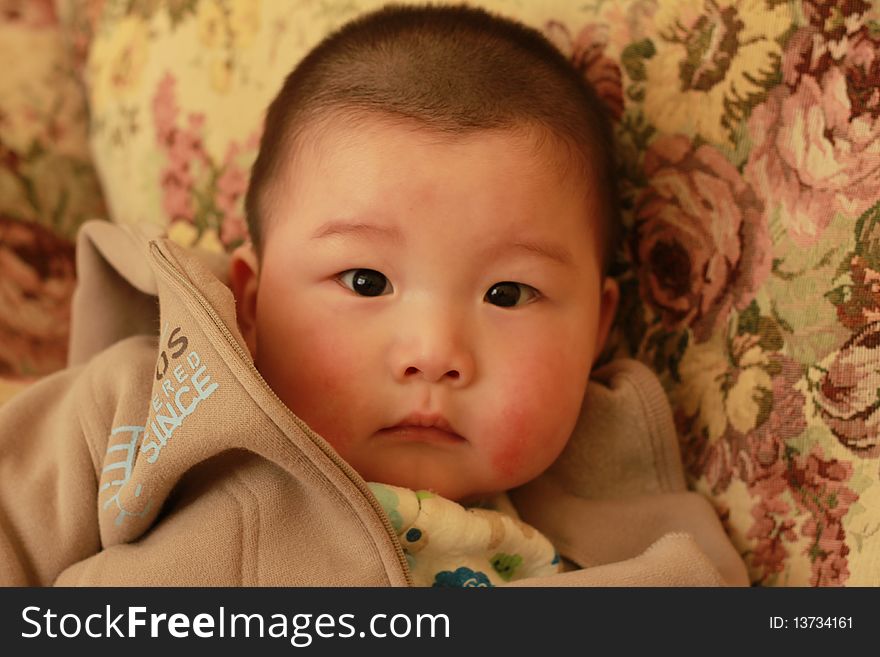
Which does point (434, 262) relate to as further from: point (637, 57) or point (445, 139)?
point (637, 57)

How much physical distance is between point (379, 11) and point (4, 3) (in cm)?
80

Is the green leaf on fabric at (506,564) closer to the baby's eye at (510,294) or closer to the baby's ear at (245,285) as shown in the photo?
the baby's eye at (510,294)

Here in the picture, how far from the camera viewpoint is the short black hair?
1154mm

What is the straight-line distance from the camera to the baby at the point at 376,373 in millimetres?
1036

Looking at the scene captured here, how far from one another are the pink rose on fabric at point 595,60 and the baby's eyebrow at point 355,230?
0.44m

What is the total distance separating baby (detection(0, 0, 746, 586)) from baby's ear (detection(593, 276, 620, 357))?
6cm

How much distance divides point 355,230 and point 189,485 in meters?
0.35

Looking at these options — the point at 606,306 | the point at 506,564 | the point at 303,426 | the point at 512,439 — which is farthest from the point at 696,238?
the point at 303,426

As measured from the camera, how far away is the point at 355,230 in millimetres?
1134

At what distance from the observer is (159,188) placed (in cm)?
170
